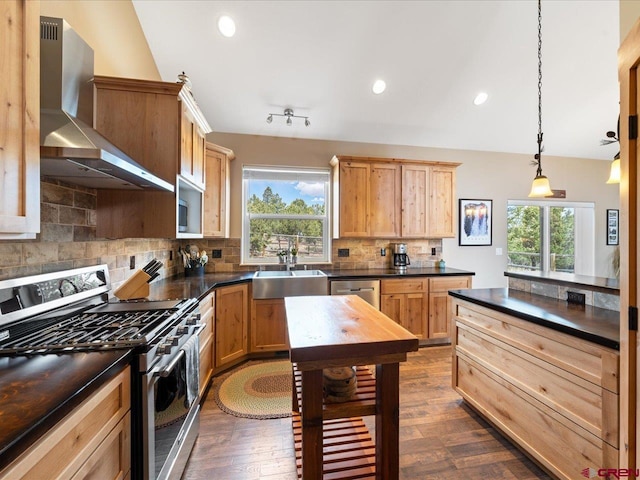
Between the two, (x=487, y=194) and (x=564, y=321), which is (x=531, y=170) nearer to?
(x=487, y=194)

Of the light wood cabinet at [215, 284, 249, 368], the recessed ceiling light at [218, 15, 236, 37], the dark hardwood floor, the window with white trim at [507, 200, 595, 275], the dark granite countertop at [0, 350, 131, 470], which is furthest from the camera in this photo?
the window with white trim at [507, 200, 595, 275]

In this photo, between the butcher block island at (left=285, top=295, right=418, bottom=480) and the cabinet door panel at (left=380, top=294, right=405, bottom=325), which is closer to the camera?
the butcher block island at (left=285, top=295, right=418, bottom=480)

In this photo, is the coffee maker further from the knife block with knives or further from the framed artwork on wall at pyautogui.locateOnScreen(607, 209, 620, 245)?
the framed artwork on wall at pyautogui.locateOnScreen(607, 209, 620, 245)

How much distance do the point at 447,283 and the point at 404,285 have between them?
59 cm

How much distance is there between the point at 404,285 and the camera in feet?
11.1

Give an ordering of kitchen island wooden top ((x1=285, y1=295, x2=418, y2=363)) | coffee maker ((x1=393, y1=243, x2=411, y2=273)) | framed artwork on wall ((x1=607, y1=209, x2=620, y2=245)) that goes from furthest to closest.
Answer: framed artwork on wall ((x1=607, y1=209, x2=620, y2=245))
coffee maker ((x1=393, y1=243, x2=411, y2=273))
kitchen island wooden top ((x1=285, y1=295, x2=418, y2=363))

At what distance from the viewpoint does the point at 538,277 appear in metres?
2.12

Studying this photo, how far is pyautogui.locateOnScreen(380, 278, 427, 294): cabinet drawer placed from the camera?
A: 3350 millimetres

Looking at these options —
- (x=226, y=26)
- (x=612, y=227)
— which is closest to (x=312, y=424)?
(x=226, y=26)

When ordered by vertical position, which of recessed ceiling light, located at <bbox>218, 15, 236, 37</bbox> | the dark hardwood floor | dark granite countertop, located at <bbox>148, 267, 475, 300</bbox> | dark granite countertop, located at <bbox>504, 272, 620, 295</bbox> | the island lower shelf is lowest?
the dark hardwood floor

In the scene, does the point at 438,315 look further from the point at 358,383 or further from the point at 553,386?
the point at 358,383

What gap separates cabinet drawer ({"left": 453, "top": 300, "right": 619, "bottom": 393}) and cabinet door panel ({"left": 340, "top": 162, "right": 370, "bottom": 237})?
180cm

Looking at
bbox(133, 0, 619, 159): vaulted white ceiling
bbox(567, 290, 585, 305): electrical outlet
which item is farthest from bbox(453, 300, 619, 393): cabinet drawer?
bbox(133, 0, 619, 159): vaulted white ceiling

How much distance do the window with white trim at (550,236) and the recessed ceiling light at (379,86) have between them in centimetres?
288
